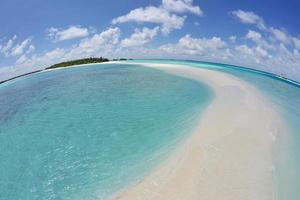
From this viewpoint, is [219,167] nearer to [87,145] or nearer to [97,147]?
[97,147]

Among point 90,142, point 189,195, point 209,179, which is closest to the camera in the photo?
point 189,195

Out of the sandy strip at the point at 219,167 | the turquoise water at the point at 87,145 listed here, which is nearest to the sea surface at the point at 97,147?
the turquoise water at the point at 87,145

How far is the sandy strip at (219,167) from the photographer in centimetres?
322

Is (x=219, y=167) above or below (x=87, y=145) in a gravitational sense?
below

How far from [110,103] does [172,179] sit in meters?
5.60

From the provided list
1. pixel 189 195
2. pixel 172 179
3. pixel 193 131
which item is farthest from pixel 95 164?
pixel 193 131

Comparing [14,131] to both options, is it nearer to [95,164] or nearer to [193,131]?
[95,164]

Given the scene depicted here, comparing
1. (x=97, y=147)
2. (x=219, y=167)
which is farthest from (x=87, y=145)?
(x=219, y=167)

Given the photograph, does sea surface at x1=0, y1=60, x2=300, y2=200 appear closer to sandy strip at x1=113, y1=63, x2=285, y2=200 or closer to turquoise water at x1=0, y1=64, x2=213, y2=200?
turquoise water at x1=0, y1=64, x2=213, y2=200

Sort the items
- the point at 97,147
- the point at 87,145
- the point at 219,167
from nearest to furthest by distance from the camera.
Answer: the point at 219,167
the point at 97,147
the point at 87,145

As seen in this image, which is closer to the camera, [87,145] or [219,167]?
[219,167]

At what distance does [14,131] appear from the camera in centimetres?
664

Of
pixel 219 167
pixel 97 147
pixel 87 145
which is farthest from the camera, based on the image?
pixel 87 145

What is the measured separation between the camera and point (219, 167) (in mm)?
3865
